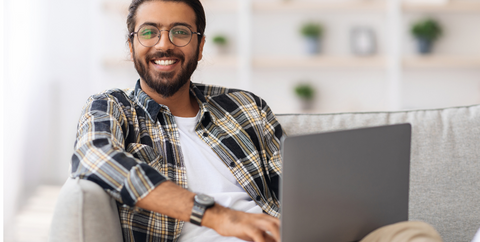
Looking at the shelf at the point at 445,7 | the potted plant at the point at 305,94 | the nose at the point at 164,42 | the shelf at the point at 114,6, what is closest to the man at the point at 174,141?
the nose at the point at 164,42

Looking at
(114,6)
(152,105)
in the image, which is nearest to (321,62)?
(114,6)

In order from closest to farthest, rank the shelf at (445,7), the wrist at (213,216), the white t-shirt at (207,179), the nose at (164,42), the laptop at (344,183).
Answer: the laptop at (344,183) < the wrist at (213,216) < the white t-shirt at (207,179) < the nose at (164,42) < the shelf at (445,7)

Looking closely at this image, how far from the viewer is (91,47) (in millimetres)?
3418

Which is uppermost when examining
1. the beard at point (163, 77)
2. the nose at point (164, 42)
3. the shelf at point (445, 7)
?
the shelf at point (445, 7)

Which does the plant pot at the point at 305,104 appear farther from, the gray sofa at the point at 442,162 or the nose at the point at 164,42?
the nose at the point at 164,42

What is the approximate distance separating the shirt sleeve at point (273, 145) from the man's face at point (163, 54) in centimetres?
32

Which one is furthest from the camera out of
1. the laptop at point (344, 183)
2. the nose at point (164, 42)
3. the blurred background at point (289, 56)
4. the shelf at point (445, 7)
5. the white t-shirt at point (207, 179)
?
the shelf at point (445, 7)

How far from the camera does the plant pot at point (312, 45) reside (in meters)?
3.41

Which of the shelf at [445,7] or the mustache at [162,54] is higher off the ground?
the shelf at [445,7]

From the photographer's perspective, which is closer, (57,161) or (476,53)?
(57,161)

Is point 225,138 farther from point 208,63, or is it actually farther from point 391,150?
point 208,63

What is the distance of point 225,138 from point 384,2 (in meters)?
2.65

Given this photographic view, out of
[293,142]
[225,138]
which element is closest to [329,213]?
[293,142]

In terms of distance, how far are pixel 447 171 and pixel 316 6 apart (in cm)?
234
